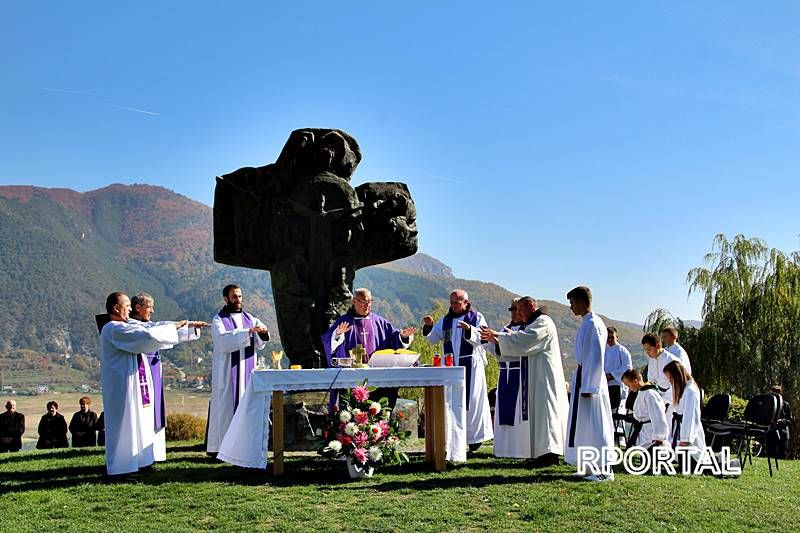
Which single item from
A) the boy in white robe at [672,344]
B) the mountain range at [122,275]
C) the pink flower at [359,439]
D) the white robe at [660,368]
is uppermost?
the mountain range at [122,275]

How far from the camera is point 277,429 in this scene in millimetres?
9062

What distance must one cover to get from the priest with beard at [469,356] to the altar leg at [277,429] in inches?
142

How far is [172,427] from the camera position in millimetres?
16047

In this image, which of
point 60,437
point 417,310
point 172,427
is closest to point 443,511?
point 172,427

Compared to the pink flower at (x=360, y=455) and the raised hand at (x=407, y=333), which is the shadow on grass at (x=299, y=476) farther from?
the raised hand at (x=407, y=333)

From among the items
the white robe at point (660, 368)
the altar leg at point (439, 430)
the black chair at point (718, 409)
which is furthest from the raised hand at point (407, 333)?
the black chair at point (718, 409)

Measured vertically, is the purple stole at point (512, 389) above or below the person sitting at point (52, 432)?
above

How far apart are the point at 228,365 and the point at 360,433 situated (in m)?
3.05

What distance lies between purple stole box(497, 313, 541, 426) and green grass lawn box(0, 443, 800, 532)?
0.75 meters

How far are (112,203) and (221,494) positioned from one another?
138 m

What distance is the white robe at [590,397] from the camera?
9.14 m

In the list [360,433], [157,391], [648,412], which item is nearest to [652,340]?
[648,412]

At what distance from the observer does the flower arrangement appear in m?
8.80

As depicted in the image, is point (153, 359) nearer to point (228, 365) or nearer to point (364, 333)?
point (228, 365)
